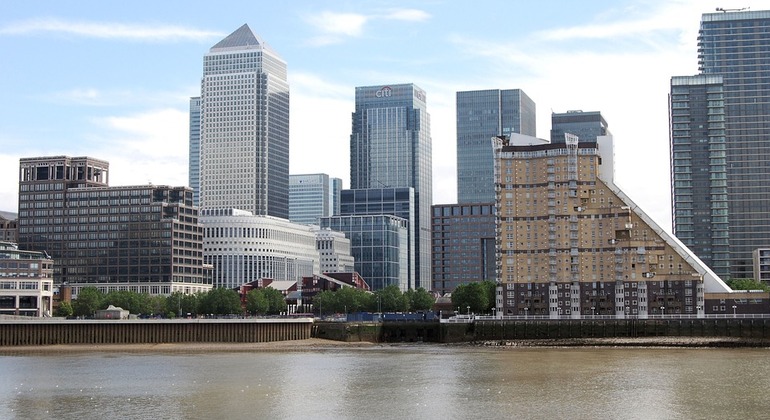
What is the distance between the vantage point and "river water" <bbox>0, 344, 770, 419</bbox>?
9731 cm

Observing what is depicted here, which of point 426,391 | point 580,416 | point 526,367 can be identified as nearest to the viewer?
point 580,416

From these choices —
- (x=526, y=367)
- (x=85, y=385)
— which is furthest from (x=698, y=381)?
(x=85, y=385)

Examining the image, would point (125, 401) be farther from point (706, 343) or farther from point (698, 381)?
point (706, 343)

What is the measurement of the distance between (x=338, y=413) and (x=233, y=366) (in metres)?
55.2

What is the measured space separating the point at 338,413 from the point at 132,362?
71921 millimetres

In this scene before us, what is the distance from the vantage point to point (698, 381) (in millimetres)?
121688

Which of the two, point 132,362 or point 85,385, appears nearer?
point 85,385

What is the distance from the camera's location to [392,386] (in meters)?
119

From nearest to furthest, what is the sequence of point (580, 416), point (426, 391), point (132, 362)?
point (580, 416) < point (426, 391) < point (132, 362)

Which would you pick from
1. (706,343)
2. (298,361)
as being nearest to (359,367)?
(298,361)

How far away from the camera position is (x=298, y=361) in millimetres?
162000

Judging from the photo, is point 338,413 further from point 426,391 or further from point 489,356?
point 489,356

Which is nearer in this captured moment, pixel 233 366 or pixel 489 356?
pixel 233 366

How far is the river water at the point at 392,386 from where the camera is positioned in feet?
319
